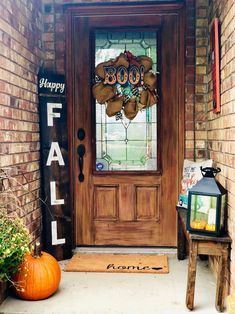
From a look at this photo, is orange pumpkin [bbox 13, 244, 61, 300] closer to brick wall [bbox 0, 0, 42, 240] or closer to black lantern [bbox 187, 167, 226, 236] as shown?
brick wall [bbox 0, 0, 42, 240]

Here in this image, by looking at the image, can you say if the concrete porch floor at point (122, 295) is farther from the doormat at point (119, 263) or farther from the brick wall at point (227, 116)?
the brick wall at point (227, 116)

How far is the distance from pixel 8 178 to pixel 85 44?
5.28ft

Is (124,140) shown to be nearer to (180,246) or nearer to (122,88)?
(122,88)

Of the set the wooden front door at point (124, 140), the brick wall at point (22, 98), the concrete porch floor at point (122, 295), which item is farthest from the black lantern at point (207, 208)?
the brick wall at point (22, 98)

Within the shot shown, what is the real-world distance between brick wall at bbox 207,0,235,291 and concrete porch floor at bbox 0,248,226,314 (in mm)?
422

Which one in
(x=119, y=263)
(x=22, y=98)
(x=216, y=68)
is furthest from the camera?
(x=119, y=263)

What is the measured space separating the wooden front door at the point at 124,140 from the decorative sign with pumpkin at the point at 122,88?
5 centimetres

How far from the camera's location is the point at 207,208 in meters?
2.59

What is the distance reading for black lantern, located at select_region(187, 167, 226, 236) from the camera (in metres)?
2.55

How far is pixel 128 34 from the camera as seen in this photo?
3730 millimetres

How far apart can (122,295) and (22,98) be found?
1613mm

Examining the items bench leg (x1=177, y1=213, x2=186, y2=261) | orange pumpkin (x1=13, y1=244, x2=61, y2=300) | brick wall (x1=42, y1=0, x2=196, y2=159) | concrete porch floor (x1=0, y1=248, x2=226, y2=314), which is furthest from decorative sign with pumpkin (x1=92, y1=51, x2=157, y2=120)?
orange pumpkin (x1=13, y1=244, x2=61, y2=300)

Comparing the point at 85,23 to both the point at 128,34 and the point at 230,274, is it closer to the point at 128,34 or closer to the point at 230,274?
the point at 128,34

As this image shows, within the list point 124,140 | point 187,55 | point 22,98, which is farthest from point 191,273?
point 187,55
